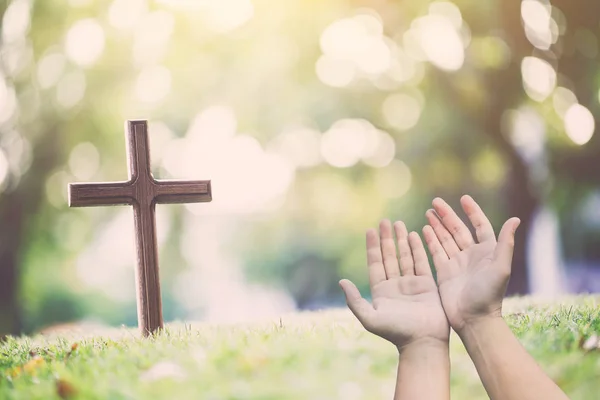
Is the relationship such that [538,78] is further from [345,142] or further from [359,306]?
[359,306]

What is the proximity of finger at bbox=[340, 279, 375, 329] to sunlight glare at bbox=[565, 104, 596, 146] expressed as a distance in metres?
0.98

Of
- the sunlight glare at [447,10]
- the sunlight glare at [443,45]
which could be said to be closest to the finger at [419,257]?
the sunlight glare at [443,45]

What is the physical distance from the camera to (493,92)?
6.55 ft

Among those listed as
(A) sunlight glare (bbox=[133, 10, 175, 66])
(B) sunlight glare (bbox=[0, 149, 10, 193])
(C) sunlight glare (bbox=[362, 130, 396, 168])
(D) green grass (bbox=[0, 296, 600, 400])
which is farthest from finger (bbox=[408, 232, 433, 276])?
(B) sunlight glare (bbox=[0, 149, 10, 193])

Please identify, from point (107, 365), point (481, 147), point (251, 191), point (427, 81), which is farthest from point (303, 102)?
point (107, 365)

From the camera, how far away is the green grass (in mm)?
1552

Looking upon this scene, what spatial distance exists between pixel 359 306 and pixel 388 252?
0.16m

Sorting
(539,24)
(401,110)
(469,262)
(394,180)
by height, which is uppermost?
(539,24)

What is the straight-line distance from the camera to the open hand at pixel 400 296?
1.52 meters

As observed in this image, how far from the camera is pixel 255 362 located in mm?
1618

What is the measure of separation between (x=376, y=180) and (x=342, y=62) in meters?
0.39

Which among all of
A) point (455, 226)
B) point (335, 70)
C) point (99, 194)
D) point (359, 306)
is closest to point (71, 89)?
point (99, 194)

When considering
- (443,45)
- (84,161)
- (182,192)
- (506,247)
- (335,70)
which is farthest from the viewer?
(443,45)

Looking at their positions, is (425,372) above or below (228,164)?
below
